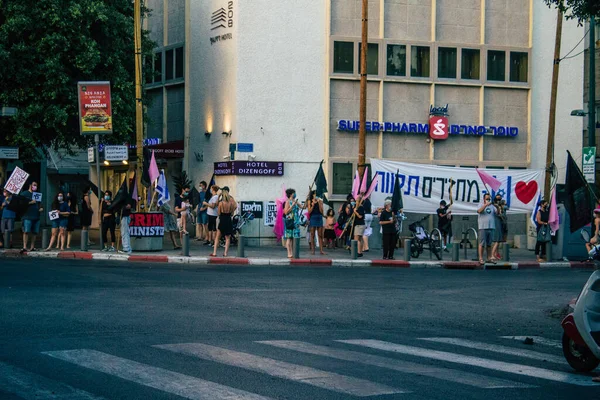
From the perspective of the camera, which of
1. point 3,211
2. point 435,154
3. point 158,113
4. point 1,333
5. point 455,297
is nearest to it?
point 1,333

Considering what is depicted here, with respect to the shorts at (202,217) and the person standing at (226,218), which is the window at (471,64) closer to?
the shorts at (202,217)

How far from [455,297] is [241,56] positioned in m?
17.4

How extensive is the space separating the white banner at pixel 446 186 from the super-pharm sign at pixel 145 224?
6727mm

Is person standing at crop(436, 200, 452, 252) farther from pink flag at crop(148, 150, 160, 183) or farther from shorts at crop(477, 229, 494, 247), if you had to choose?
pink flag at crop(148, 150, 160, 183)

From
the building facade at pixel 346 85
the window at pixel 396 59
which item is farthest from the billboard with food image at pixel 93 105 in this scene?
Answer: the window at pixel 396 59

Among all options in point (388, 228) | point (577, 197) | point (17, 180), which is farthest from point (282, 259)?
point (577, 197)

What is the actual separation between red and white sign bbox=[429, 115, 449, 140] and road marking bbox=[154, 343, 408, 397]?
25179 mm

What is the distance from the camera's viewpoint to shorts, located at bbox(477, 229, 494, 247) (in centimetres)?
2670

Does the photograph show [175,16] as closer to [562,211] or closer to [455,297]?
[562,211]

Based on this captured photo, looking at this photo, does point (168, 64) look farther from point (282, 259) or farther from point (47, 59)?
point (282, 259)

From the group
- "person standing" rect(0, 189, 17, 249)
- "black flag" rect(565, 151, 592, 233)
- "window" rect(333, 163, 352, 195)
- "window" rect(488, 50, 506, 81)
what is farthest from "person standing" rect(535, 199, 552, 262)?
"person standing" rect(0, 189, 17, 249)

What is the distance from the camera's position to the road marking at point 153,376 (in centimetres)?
798

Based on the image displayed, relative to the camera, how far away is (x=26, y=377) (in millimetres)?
8570

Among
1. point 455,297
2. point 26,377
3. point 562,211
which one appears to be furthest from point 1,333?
point 562,211
